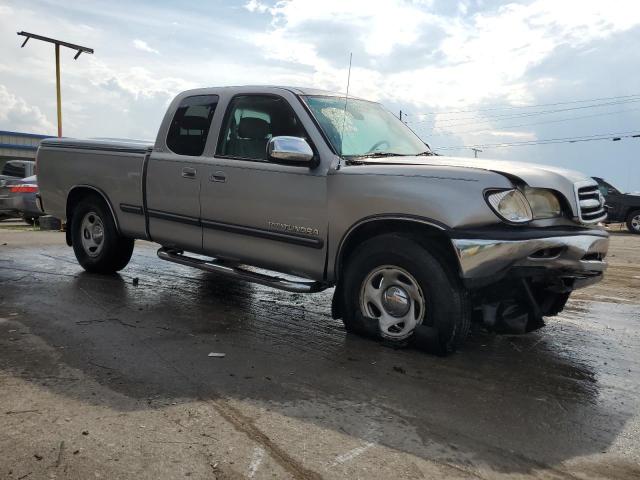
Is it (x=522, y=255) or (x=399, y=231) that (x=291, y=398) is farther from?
(x=522, y=255)

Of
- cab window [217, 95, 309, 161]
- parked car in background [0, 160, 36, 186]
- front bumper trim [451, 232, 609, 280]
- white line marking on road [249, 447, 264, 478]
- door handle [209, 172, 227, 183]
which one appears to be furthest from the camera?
parked car in background [0, 160, 36, 186]

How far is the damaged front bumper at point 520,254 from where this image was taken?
3.66 meters

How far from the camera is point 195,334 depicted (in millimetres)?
4559

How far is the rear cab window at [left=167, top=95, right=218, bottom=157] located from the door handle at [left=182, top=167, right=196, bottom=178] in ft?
0.49

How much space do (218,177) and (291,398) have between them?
249 cm

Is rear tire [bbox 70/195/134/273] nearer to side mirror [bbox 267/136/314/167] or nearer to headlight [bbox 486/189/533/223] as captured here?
side mirror [bbox 267/136/314/167]

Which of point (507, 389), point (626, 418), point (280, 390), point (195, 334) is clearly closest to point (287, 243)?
point (195, 334)

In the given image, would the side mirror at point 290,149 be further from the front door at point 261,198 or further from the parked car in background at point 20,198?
the parked car in background at point 20,198

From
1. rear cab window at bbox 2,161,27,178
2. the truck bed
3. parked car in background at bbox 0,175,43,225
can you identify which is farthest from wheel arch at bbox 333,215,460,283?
rear cab window at bbox 2,161,27,178

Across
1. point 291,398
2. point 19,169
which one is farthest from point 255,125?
point 19,169

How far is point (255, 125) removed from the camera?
203 inches

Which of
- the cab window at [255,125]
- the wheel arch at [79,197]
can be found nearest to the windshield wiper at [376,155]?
the cab window at [255,125]

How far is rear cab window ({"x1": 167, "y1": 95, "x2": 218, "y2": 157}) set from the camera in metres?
5.51

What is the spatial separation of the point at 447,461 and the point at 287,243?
2.45 meters
